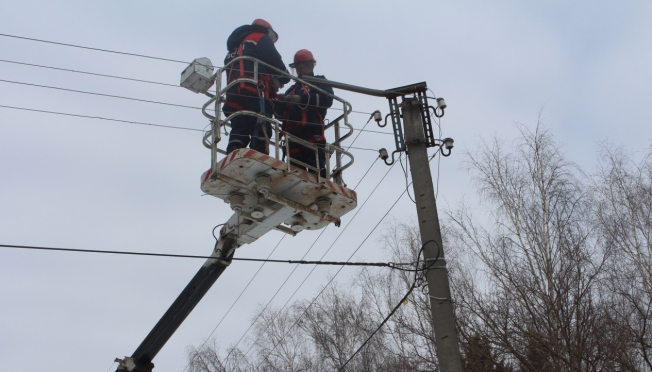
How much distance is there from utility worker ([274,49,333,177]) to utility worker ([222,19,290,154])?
0.31 m

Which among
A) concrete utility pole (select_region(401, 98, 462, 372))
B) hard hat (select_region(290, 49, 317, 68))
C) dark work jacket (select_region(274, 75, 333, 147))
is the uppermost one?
hard hat (select_region(290, 49, 317, 68))

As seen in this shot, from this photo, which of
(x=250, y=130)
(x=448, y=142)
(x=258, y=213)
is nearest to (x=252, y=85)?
(x=250, y=130)

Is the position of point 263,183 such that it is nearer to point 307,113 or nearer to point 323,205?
point 323,205

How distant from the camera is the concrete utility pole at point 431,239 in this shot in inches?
268

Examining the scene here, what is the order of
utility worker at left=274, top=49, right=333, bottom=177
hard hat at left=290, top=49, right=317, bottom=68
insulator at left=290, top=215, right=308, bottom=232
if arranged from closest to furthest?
insulator at left=290, top=215, right=308, bottom=232, utility worker at left=274, top=49, right=333, bottom=177, hard hat at left=290, top=49, right=317, bottom=68

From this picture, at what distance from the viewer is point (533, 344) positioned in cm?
1236

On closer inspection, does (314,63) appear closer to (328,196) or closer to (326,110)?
(326,110)

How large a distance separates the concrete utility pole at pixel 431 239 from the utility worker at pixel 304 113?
1.11 m

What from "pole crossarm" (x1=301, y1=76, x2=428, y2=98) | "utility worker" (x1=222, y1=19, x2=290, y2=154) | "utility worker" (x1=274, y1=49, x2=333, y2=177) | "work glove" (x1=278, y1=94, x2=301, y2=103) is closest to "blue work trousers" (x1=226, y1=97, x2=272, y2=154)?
"utility worker" (x1=222, y1=19, x2=290, y2=154)

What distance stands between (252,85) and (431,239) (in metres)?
2.74

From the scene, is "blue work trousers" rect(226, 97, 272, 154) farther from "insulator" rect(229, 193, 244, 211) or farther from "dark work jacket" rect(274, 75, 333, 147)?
"dark work jacket" rect(274, 75, 333, 147)

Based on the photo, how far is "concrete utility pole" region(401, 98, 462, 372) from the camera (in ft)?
22.3

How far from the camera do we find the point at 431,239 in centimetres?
736

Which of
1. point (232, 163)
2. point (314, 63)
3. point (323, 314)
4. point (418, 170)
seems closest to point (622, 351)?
point (418, 170)
